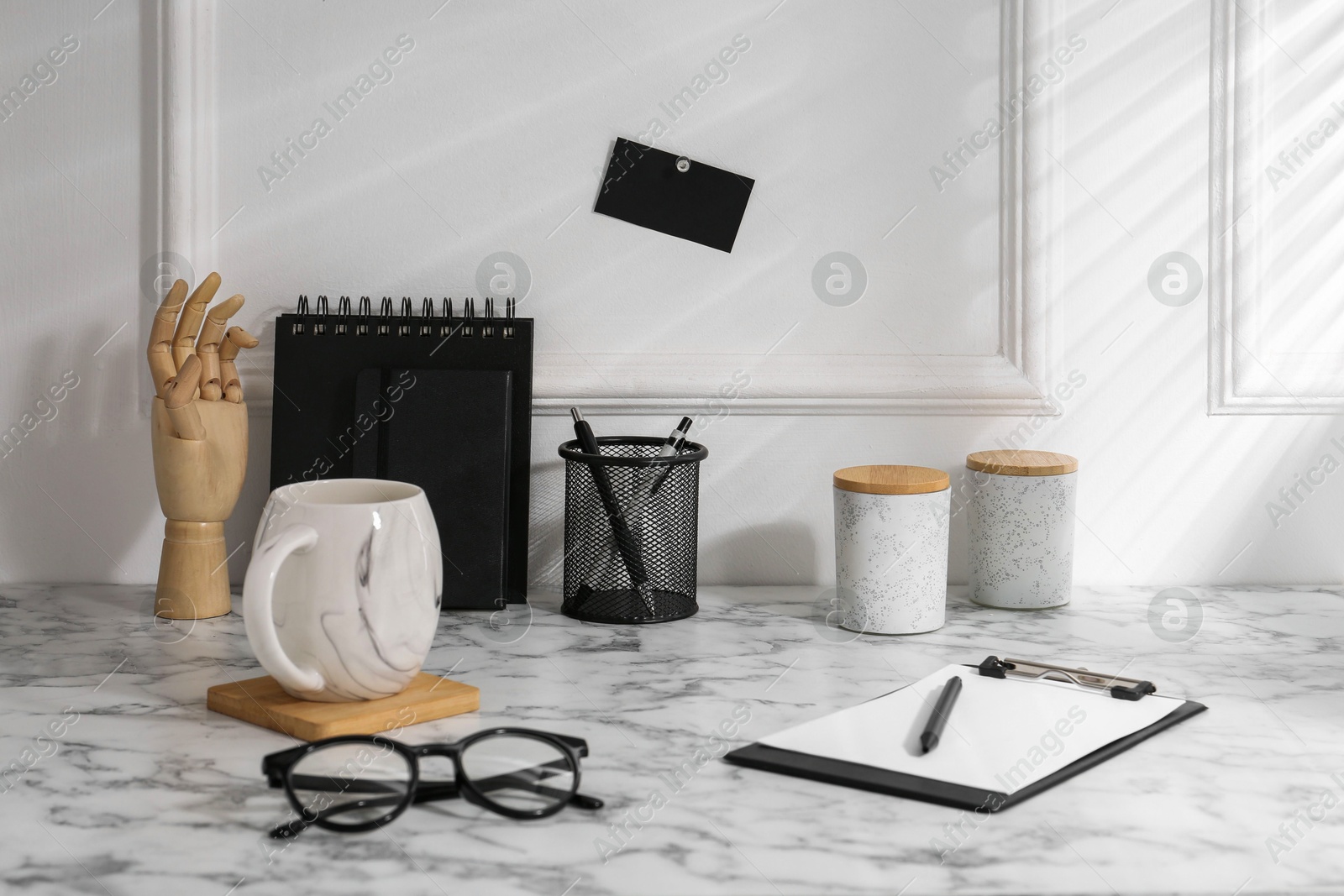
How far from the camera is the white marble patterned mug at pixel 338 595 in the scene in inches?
26.6

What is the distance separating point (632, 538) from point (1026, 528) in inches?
15.0

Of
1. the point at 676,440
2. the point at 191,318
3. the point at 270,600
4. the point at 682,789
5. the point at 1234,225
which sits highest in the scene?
the point at 1234,225

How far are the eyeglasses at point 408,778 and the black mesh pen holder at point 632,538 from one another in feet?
1.24

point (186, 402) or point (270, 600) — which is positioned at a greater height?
point (186, 402)

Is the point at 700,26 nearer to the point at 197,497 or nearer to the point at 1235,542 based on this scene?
the point at 197,497

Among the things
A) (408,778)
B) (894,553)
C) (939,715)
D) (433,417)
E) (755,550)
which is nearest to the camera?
(408,778)

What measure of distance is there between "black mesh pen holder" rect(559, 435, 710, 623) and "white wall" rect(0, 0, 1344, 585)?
0.11 meters

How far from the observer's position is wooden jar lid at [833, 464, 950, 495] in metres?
0.95

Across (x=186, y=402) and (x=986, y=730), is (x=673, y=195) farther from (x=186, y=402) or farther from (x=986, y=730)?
(x=986, y=730)

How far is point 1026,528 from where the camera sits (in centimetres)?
104

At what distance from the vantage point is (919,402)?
115 cm

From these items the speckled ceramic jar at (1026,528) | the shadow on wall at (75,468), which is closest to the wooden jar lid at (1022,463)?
the speckled ceramic jar at (1026,528)

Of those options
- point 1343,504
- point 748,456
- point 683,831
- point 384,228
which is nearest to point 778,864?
point 683,831

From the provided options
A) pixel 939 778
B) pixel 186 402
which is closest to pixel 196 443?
pixel 186 402
